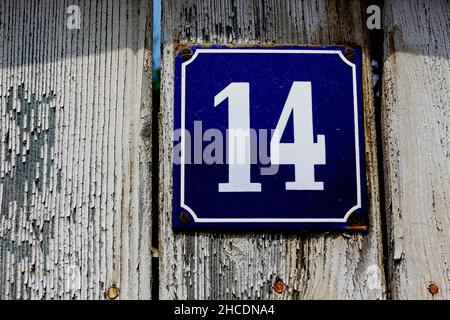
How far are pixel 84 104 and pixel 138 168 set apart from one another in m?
0.15

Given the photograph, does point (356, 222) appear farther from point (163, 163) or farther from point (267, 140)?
point (163, 163)

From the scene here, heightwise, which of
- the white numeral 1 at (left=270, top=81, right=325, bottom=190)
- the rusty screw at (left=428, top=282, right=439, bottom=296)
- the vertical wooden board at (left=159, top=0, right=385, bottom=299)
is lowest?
the rusty screw at (left=428, top=282, right=439, bottom=296)

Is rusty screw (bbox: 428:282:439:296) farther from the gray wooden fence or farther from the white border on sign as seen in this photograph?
the white border on sign

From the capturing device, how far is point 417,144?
1081 millimetres

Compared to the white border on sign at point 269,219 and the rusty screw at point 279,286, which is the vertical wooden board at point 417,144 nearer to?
the white border on sign at point 269,219

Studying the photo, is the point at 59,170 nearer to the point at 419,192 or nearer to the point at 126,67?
the point at 126,67

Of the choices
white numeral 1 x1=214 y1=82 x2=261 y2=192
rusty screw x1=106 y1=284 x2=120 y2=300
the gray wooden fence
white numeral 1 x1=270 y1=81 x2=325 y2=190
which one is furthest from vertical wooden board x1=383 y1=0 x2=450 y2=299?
rusty screw x1=106 y1=284 x2=120 y2=300

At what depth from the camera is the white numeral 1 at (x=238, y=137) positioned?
1.04 meters

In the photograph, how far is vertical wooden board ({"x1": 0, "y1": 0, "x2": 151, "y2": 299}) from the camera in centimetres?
103

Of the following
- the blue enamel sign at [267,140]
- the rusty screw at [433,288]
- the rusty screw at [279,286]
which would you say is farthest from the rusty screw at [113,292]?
the rusty screw at [433,288]

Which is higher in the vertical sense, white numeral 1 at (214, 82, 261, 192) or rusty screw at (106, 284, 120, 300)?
white numeral 1 at (214, 82, 261, 192)

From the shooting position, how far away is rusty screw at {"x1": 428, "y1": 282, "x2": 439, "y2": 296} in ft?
3.38

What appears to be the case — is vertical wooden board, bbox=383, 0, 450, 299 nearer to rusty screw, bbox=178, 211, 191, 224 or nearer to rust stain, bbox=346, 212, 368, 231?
Result: rust stain, bbox=346, 212, 368, 231

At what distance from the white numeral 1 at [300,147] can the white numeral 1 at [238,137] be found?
47 millimetres
